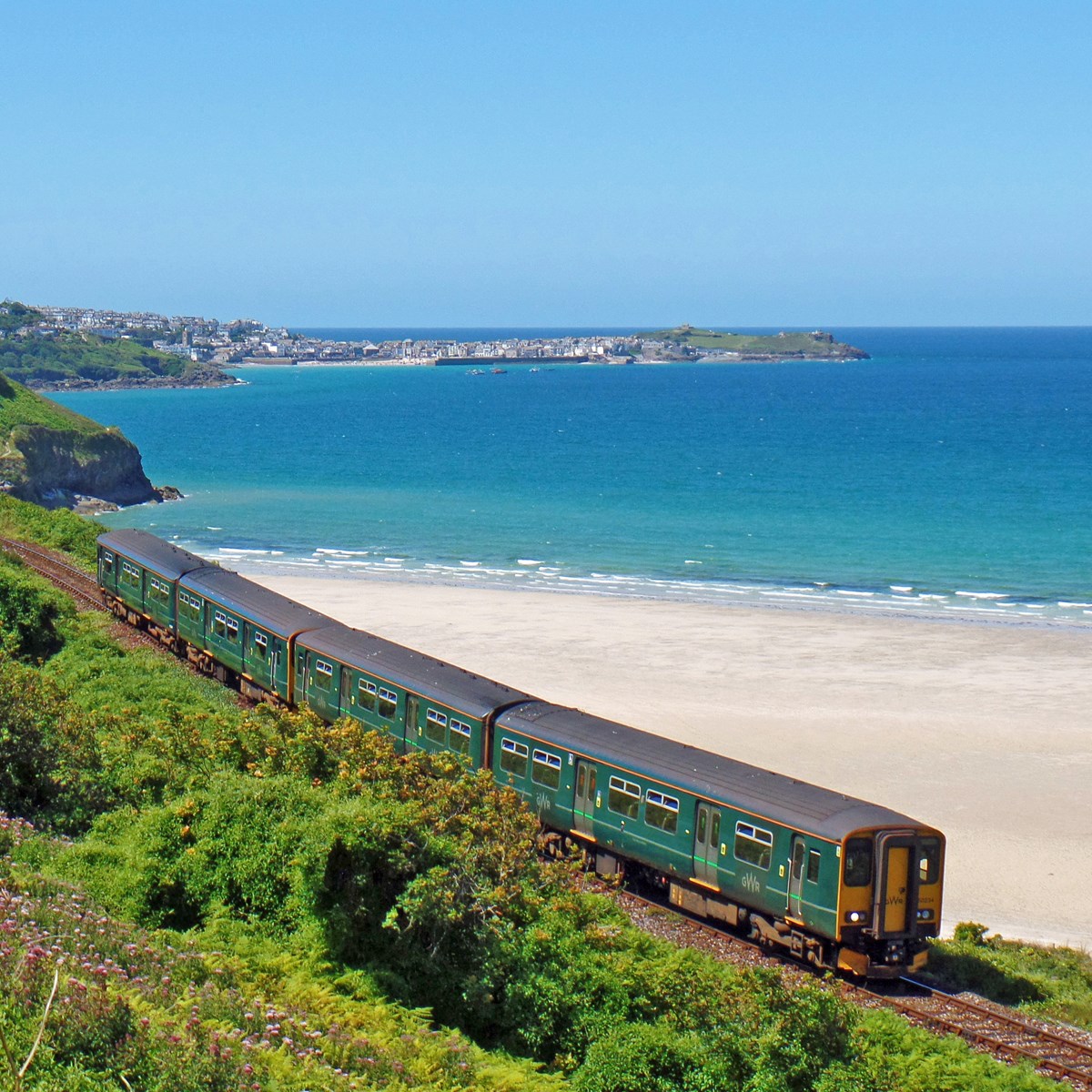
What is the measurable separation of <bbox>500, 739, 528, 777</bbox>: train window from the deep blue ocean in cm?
3181

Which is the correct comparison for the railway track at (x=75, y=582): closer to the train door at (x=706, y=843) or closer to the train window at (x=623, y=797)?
the train window at (x=623, y=797)

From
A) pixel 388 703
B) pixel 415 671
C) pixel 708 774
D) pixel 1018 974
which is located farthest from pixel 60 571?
pixel 1018 974

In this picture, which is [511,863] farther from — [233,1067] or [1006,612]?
[1006,612]

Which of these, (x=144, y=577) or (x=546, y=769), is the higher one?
(x=144, y=577)

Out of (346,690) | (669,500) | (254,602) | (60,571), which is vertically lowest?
(669,500)

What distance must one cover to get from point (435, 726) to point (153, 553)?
15.5 m

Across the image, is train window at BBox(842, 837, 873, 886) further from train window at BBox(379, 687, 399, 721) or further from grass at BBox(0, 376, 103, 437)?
grass at BBox(0, 376, 103, 437)

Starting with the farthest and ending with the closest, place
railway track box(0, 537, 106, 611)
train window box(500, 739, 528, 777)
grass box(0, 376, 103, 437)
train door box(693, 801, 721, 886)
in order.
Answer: grass box(0, 376, 103, 437)
railway track box(0, 537, 106, 611)
train window box(500, 739, 528, 777)
train door box(693, 801, 721, 886)

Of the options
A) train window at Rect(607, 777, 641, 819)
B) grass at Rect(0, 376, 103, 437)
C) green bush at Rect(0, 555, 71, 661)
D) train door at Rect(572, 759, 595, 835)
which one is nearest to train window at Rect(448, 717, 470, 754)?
train door at Rect(572, 759, 595, 835)

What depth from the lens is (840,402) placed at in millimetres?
162375

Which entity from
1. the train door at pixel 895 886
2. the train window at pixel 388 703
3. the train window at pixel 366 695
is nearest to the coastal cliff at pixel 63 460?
the train window at pixel 366 695

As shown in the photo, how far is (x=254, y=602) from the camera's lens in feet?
97.2

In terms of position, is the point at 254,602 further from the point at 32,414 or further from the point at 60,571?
the point at 32,414

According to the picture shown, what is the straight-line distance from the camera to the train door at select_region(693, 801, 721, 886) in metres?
18.4
